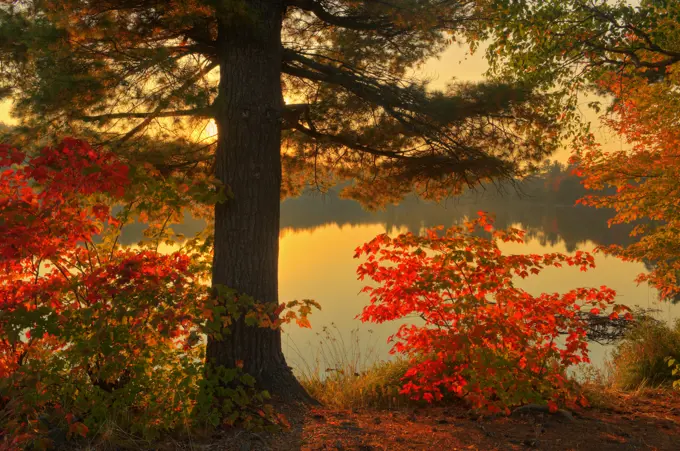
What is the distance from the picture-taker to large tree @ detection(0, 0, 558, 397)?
449 centimetres

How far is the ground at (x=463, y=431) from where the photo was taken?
3975 mm

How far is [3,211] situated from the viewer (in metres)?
3.92

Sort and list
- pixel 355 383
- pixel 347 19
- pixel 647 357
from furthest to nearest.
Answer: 1. pixel 647 357
2. pixel 355 383
3. pixel 347 19

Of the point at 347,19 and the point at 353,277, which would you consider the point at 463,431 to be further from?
the point at 353,277

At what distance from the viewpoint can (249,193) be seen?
498cm

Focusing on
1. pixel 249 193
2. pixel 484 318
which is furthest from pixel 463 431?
pixel 249 193

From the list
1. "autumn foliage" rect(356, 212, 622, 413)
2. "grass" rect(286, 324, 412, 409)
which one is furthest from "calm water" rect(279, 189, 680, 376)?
"autumn foliage" rect(356, 212, 622, 413)

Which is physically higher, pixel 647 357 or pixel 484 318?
pixel 484 318

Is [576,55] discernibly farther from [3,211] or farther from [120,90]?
[3,211]

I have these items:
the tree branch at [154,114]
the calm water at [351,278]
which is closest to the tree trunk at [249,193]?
the tree branch at [154,114]

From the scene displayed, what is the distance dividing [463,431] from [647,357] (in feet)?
16.9

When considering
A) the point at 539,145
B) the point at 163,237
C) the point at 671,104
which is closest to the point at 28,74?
the point at 163,237

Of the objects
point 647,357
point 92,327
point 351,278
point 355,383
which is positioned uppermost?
point 351,278

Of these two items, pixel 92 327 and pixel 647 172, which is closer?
pixel 92 327
